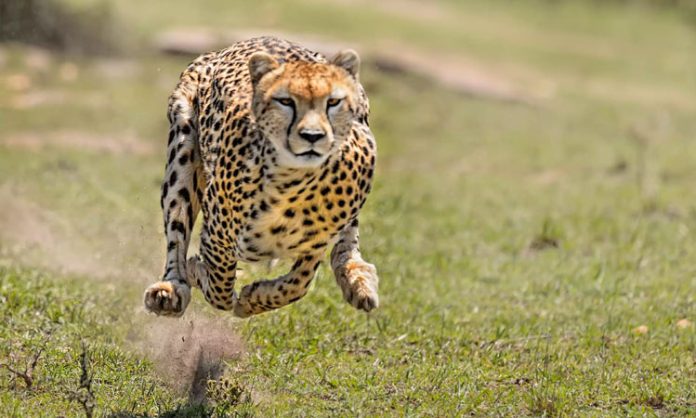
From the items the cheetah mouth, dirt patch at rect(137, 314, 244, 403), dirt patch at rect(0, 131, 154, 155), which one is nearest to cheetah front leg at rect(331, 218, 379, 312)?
dirt patch at rect(137, 314, 244, 403)

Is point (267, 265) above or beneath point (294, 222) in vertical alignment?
beneath

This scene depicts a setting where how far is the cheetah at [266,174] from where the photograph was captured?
16.2 feet

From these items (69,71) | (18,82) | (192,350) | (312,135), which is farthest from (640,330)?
(69,71)

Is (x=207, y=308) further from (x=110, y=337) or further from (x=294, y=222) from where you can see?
(x=294, y=222)

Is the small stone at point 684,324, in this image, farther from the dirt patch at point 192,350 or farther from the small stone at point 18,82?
the small stone at point 18,82

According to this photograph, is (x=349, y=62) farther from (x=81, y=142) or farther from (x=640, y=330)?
(x=81, y=142)

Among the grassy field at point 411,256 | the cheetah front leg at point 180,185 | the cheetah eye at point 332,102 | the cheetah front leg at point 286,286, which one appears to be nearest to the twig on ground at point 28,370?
the grassy field at point 411,256

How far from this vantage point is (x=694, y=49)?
770 inches

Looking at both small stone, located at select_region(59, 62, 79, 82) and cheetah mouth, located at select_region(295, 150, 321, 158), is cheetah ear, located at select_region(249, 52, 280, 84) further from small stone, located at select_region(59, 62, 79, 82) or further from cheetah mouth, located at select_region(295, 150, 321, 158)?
small stone, located at select_region(59, 62, 79, 82)

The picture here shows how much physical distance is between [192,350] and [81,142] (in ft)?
22.1

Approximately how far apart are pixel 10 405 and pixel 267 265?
2084 millimetres

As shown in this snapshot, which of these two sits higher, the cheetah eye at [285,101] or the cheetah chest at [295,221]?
the cheetah eye at [285,101]

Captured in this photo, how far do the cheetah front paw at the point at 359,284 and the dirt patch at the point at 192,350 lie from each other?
67cm

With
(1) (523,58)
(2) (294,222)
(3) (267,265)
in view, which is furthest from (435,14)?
(2) (294,222)
